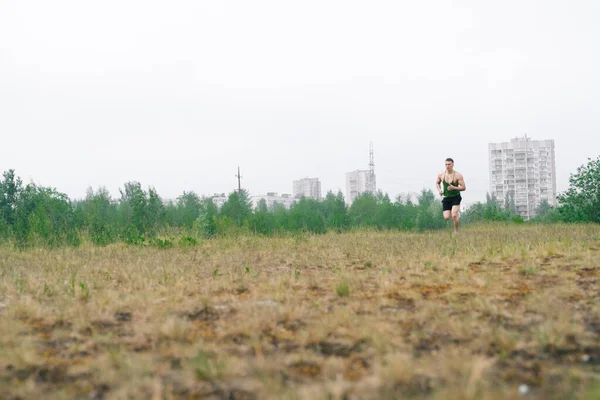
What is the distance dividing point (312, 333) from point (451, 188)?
30.3 feet

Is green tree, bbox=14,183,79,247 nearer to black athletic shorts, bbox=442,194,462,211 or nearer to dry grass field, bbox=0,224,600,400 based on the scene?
dry grass field, bbox=0,224,600,400

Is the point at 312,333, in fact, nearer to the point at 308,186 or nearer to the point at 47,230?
the point at 47,230

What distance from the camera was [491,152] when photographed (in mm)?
99250

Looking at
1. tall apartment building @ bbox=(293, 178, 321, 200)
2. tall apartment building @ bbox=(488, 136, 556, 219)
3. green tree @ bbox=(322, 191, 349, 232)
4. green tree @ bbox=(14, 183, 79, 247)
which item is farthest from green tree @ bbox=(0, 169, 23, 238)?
tall apartment building @ bbox=(293, 178, 321, 200)

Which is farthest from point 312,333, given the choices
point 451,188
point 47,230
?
point 47,230

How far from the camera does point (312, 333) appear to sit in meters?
3.14

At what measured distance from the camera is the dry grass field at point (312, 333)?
227cm

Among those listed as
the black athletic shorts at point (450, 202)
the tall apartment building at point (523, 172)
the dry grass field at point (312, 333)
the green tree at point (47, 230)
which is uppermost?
the tall apartment building at point (523, 172)

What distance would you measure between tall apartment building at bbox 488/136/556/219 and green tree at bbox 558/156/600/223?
77564 mm

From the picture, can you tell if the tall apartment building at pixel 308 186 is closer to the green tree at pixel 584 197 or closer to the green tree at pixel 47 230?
the green tree at pixel 584 197

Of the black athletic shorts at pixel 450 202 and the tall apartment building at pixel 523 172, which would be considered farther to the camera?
the tall apartment building at pixel 523 172

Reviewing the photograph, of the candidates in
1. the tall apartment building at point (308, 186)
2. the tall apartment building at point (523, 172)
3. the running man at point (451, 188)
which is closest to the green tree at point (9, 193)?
the running man at point (451, 188)

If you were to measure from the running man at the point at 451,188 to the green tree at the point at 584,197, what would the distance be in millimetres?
12398

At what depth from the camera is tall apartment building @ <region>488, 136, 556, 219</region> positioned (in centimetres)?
9576
